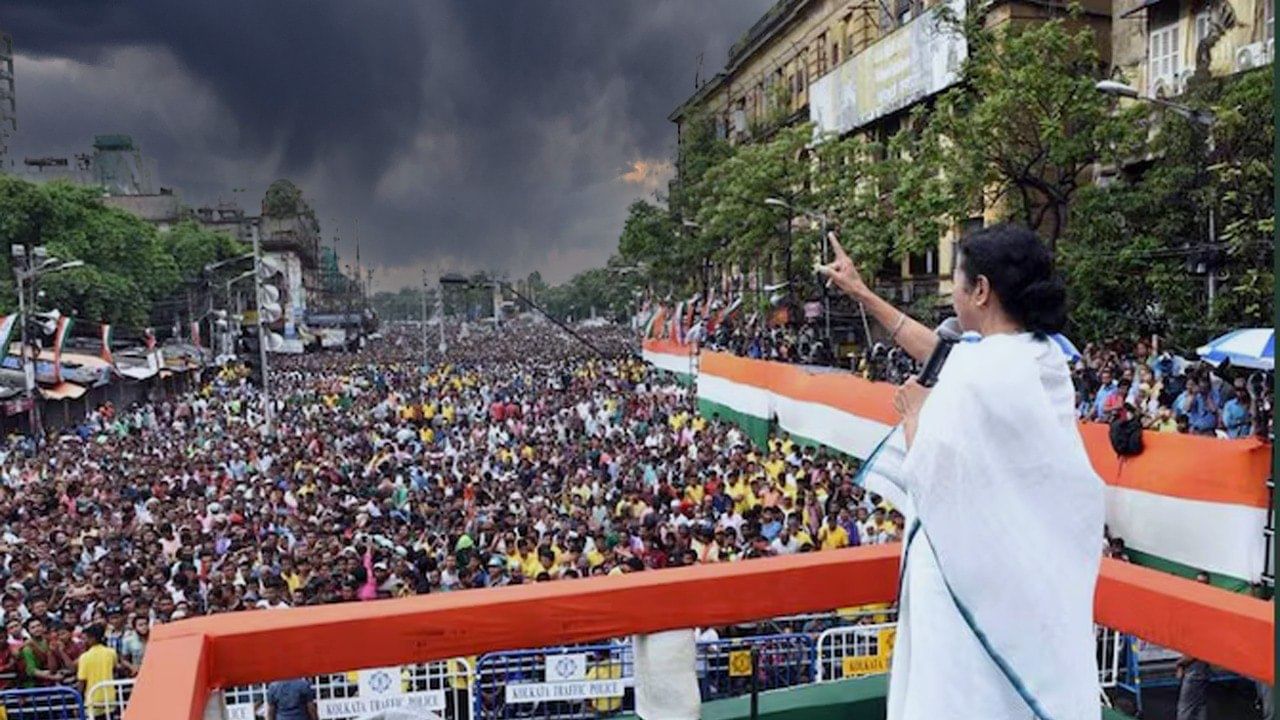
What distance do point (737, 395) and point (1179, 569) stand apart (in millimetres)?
14355

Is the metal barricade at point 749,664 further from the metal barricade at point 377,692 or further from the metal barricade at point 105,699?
the metal barricade at point 105,699

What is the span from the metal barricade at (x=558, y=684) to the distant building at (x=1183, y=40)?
1838 cm

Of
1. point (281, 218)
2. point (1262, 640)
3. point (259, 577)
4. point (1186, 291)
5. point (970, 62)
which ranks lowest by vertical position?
point (259, 577)

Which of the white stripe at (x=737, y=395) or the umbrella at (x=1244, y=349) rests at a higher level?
the umbrella at (x=1244, y=349)

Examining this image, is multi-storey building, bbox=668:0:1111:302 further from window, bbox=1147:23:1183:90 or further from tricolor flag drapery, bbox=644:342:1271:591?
tricolor flag drapery, bbox=644:342:1271:591

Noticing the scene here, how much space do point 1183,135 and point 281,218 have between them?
106 m

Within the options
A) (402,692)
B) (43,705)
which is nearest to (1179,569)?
(402,692)

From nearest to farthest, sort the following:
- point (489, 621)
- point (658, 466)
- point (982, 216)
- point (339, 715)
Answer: point (489, 621), point (339, 715), point (658, 466), point (982, 216)

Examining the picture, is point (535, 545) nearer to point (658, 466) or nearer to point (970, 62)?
point (658, 466)

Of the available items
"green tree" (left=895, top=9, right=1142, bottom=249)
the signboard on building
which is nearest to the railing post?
"green tree" (left=895, top=9, right=1142, bottom=249)

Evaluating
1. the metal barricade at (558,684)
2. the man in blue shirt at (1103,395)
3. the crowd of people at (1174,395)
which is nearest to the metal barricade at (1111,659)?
the metal barricade at (558,684)

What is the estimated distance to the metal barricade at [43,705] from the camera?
7.13 meters

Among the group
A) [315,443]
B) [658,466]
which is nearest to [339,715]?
[658,466]

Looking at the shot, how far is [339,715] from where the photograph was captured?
459 centimetres
